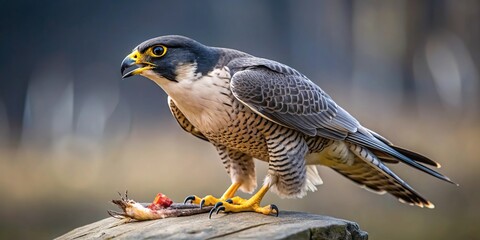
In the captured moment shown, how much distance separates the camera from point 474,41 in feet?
30.5

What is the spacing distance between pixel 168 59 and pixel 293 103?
29.4 inches

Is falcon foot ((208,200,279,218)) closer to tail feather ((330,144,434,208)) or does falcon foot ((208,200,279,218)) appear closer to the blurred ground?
tail feather ((330,144,434,208))

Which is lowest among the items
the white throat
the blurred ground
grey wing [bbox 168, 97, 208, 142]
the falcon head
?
the blurred ground

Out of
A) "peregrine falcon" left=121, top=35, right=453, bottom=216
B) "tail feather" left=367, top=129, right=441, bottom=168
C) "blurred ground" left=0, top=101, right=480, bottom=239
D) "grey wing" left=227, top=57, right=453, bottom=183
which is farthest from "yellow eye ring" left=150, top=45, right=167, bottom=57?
"blurred ground" left=0, top=101, right=480, bottom=239

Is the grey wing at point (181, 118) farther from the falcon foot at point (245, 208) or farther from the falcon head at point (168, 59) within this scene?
the falcon foot at point (245, 208)

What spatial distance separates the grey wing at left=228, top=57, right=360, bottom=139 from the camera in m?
3.84

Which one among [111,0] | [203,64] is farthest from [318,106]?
[111,0]

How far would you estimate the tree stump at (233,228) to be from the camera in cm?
335

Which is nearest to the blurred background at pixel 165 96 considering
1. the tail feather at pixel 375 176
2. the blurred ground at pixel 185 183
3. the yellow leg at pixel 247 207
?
the blurred ground at pixel 185 183

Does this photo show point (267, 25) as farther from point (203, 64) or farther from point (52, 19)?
point (203, 64)

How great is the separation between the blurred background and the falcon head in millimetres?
3941

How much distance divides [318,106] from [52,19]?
584cm

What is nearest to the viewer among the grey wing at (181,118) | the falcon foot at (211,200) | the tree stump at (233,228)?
the tree stump at (233,228)

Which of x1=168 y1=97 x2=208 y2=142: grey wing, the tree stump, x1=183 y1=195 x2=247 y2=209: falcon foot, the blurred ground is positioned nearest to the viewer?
the tree stump
